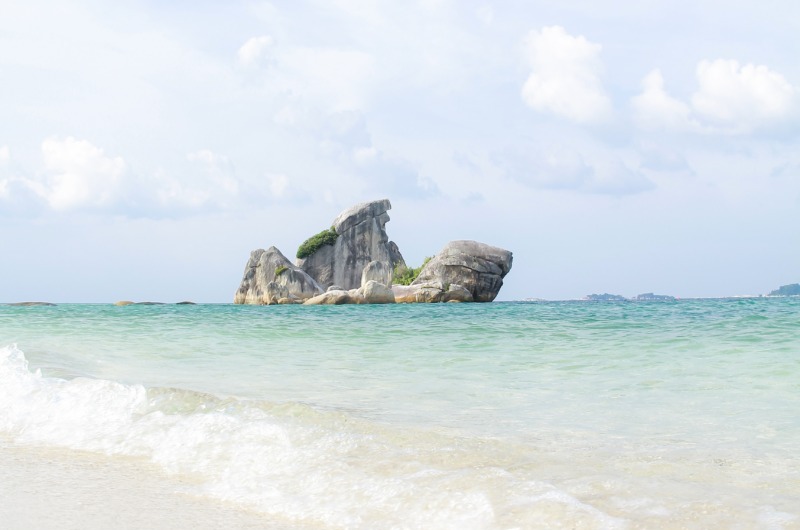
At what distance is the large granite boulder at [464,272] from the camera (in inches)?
2004

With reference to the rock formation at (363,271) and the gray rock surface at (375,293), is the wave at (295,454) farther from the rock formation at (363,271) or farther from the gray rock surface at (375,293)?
the rock formation at (363,271)

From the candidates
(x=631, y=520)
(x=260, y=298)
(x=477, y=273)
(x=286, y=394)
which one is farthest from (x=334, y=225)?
(x=631, y=520)

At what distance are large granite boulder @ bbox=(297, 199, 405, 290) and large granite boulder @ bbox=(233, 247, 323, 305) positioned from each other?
642 cm

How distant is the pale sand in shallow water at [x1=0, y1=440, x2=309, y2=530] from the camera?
3875 millimetres

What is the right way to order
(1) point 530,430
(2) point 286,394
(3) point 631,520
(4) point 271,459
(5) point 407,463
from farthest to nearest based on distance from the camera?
(2) point 286,394
(1) point 530,430
(4) point 271,459
(5) point 407,463
(3) point 631,520

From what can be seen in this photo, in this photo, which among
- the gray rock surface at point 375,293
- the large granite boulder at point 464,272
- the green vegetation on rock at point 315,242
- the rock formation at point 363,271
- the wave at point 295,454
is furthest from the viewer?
the green vegetation on rock at point 315,242

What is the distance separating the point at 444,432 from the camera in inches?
225

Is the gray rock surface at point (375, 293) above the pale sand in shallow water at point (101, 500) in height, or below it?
above

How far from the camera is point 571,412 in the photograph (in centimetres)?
→ 655

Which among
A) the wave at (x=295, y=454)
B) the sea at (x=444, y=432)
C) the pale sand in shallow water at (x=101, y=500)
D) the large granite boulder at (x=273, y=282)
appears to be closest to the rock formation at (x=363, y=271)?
the large granite boulder at (x=273, y=282)

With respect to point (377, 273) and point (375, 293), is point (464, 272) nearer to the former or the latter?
point (375, 293)

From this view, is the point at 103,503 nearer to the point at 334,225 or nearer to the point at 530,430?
the point at 530,430

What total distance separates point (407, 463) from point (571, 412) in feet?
7.68

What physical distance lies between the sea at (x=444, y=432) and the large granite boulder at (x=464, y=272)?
39238mm
